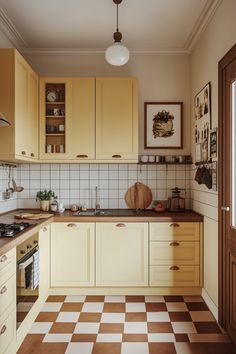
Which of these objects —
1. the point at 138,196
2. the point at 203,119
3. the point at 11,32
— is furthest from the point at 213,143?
the point at 11,32

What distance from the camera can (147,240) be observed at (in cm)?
335

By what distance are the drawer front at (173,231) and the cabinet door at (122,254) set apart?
0.30 ft

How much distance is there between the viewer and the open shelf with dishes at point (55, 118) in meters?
3.64

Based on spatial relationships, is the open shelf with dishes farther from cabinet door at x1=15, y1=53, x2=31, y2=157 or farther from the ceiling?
the ceiling

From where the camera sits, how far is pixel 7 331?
203 centimetres

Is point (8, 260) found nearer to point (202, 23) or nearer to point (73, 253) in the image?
point (73, 253)

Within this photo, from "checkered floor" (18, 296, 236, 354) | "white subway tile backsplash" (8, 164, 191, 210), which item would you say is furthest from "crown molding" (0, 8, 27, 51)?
"checkered floor" (18, 296, 236, 354)

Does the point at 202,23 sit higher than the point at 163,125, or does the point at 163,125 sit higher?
the point at 202,23

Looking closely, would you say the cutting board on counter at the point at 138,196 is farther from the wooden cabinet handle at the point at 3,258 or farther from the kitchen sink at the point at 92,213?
the wooden cabinet handle at the point at 3,258

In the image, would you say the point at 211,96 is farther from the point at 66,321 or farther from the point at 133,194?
the point at 66,321

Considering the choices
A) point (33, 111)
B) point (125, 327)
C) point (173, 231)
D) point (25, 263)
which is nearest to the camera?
point (25, 263)

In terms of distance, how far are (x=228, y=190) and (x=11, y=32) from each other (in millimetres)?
2684

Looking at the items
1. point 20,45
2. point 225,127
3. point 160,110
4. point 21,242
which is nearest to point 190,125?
point 160,110

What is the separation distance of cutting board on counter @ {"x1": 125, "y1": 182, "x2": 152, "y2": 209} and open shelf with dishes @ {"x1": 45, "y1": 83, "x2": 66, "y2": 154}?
37.3 inches
